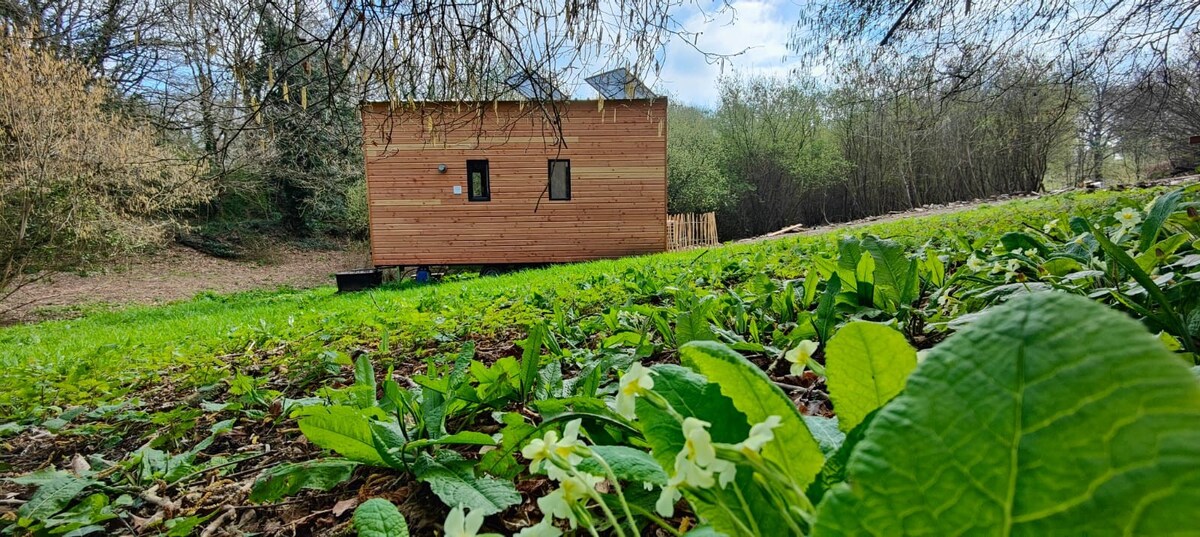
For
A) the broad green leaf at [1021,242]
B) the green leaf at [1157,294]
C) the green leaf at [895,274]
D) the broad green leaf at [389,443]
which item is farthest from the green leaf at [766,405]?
the broad green leaf at [1021,242]

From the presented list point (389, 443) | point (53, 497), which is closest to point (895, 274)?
point (389, 443)

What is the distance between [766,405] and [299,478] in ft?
3.24

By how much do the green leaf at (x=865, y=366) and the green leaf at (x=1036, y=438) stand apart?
0.21 metres

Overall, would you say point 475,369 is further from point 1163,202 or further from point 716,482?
point 1163,202

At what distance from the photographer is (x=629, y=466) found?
2.30 feet

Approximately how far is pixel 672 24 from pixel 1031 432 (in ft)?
8.73

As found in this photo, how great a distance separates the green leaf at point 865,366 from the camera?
1.88 feet

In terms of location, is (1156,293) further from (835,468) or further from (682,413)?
(682,413)

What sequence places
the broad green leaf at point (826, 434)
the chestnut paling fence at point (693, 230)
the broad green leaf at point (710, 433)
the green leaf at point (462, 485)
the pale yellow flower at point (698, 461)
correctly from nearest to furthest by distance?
1. the pale yellow flower at point (698, 461)
2. the broad green leaf at point (710, 433)
3. the broad green leaf at point (826, 434)
4. the green leaf at point (462, 485)
5. the chestnut paling fence at point (693, 230)

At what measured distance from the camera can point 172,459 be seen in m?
Result: 1.48

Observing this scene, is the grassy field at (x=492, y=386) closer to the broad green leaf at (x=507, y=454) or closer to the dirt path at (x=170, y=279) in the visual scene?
the broad green leaf at (x=507, y=454)

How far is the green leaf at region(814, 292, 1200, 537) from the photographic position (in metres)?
0.30

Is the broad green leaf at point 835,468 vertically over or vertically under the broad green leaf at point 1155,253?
under

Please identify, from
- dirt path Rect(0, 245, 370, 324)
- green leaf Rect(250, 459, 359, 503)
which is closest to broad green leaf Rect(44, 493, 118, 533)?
green leaf Rect(250, 459, 359, 503)
